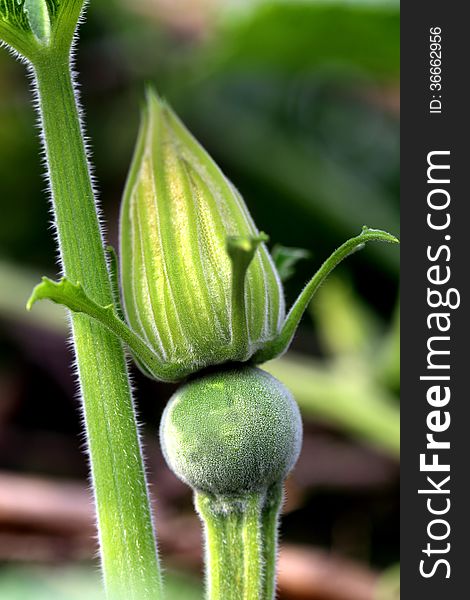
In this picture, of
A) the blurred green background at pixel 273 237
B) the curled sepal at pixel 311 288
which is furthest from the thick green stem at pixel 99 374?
the blurred green background at pixel 273 237

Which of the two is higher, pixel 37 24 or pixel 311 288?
pixel 37 24

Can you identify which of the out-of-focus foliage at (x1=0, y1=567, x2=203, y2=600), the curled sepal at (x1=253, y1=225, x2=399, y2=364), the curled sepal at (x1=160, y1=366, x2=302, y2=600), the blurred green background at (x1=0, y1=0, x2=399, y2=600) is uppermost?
the blurred green background at (x1=0, y1=0, x2=399, y2=600)

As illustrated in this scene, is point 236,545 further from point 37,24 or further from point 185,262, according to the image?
point 37,24

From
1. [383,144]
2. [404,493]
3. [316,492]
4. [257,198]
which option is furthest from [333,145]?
[404,493]

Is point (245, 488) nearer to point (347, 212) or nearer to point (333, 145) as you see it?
point (347, 212)

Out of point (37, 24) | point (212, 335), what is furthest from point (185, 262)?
point (37, 24)

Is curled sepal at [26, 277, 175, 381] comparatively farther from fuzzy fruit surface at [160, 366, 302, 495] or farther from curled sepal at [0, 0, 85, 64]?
curled sepal at [0, 0, 85, 64]

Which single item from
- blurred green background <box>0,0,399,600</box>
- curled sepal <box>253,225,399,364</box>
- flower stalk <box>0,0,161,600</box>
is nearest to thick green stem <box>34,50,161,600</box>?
flower stalk <box>0,0,161,600</box>
